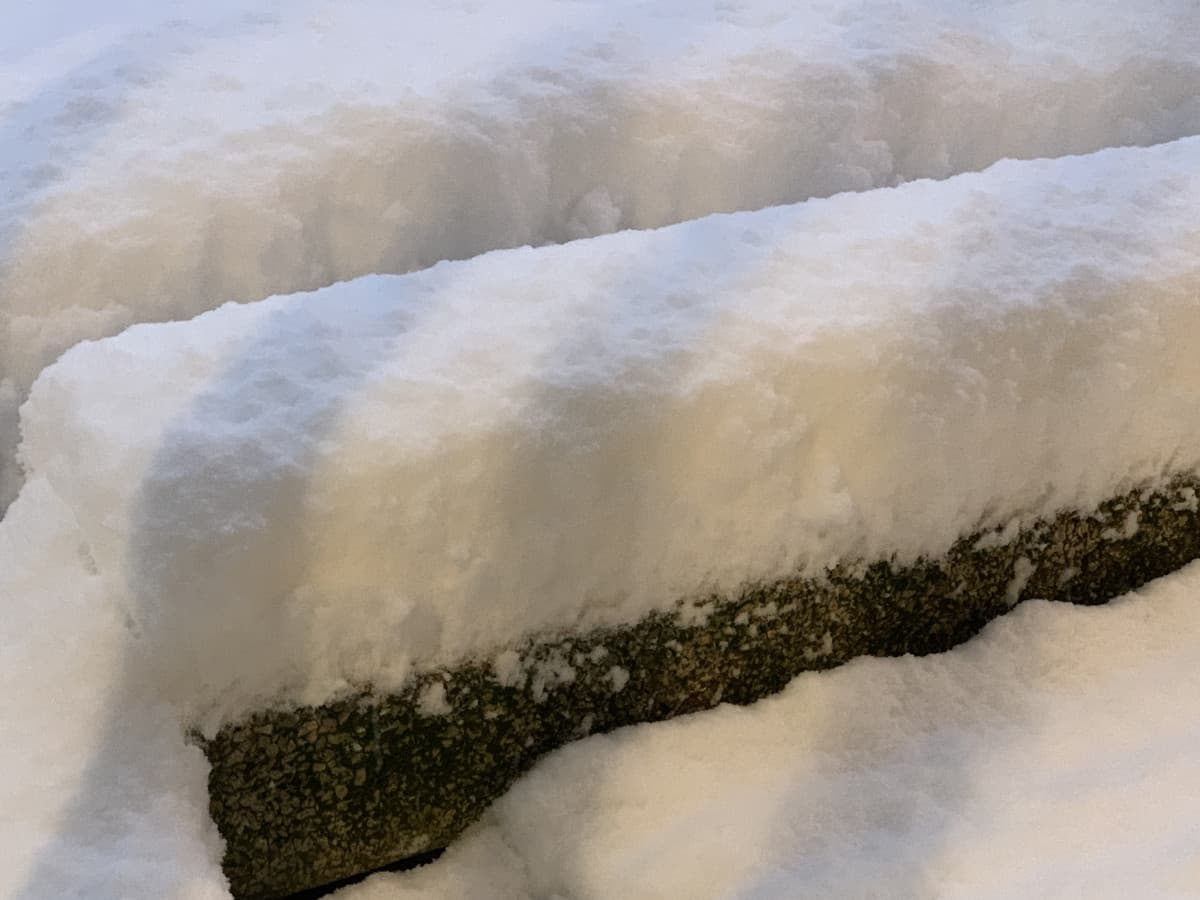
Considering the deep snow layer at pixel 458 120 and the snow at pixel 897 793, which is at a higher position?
the deep snow layer at pixel 458 120

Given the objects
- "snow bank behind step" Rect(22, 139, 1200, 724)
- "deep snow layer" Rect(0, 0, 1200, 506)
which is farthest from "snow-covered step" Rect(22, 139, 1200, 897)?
"deep snow layer" Rect(0, 0, 1200, 506)

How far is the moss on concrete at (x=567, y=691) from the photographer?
1000mm

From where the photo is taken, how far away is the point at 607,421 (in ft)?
3.28

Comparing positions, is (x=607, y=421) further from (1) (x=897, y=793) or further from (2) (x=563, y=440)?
(1) (x=897, y=793)

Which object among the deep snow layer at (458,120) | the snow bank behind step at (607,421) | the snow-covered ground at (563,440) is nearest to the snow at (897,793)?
the snow-covered ground at (563,440)

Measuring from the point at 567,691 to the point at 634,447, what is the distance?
0.26 m

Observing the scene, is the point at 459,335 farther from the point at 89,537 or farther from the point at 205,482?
the point at 89,537

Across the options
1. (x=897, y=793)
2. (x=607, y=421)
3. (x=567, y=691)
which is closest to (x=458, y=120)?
(x=607, y=421)

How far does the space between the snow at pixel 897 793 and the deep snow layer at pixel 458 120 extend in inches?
27.1

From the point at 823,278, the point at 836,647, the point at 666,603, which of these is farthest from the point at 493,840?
the point at 823,278

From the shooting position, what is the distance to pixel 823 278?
114cm

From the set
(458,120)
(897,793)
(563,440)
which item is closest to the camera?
Result: (563,440)

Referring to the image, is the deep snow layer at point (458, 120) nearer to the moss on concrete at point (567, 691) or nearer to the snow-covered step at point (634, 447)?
the snow-covered step at point (634, 447)

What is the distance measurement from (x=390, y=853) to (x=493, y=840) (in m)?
0.10
